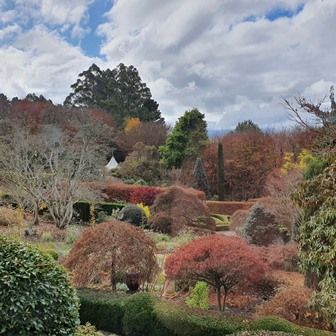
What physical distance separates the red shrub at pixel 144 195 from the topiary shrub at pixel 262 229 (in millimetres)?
11718

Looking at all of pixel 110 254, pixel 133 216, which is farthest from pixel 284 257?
pixel 133 216

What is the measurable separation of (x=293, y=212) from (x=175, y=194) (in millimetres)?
6818

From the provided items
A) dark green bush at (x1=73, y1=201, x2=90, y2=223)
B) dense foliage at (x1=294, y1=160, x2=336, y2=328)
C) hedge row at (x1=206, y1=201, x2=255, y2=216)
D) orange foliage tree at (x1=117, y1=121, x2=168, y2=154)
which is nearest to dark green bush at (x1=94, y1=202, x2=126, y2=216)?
dark green bush at (x1=73, y1=201, x2=90, y2=223)

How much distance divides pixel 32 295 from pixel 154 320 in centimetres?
277

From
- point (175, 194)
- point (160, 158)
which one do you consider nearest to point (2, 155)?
point (175, 194)

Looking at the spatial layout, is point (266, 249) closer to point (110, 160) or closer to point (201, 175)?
point (201, 175)

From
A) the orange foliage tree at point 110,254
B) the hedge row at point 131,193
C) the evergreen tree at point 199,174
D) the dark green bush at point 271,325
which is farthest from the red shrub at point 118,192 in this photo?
the dark green bush at point 271,325

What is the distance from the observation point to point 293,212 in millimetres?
13141

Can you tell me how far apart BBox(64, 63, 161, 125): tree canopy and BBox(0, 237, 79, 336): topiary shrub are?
41.9 meters

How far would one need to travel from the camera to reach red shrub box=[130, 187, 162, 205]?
25.3 m

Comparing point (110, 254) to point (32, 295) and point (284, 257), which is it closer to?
point (32, 295)

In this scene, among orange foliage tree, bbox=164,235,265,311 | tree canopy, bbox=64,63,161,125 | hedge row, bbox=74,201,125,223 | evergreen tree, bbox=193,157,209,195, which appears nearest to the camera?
orange foliage tree, bbox=164,235,265,311

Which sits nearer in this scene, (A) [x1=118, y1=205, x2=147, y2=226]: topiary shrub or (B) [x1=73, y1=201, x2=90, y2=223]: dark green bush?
(A) [x1=118, y1=205, x2=147, y2=226]: topiary shrub

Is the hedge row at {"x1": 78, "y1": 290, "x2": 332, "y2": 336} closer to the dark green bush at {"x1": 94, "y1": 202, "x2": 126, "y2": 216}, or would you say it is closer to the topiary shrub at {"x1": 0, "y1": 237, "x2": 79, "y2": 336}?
the topiary shrub at {"x1": 0, "y1": 237, "x2": 79, "y2": 336}
